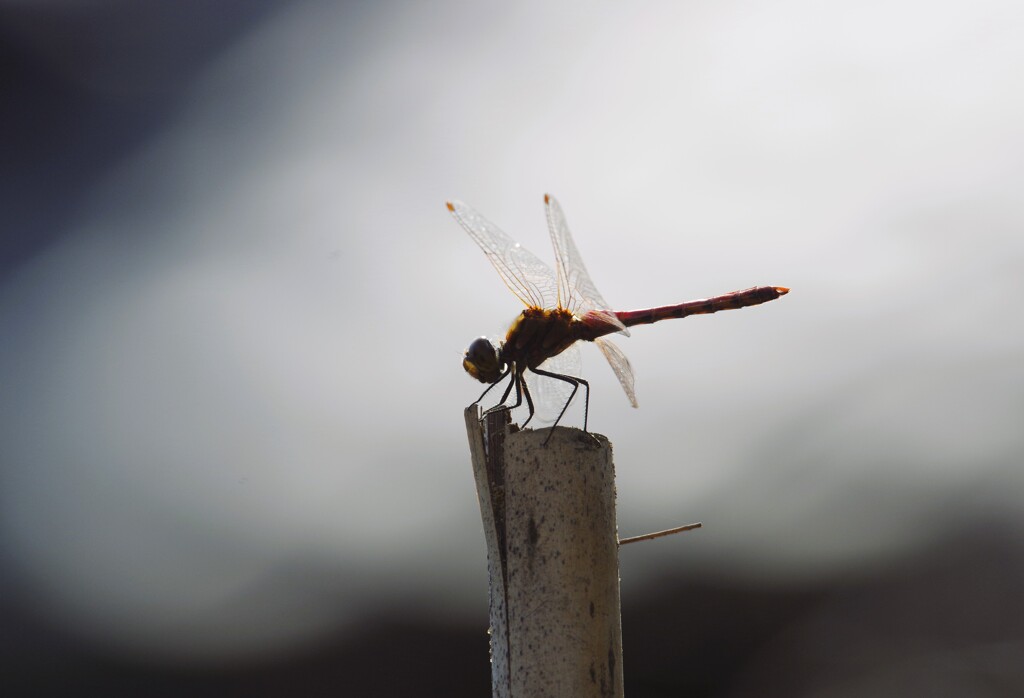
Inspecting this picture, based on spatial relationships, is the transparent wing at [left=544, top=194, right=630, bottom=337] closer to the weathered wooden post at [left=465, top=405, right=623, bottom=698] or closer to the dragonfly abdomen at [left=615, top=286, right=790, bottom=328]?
the dragonfly abdomen at [left=615, top=286, right=790, bottom=328]

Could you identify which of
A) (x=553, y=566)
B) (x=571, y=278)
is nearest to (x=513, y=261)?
(x=571, y=278)

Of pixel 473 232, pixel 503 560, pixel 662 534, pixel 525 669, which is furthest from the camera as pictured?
pixel 473 232

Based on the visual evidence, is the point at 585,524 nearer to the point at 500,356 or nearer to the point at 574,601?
the point at 574,601

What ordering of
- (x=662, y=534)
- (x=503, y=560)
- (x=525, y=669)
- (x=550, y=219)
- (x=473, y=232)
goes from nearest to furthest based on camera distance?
(x=525, y=669)
(x=503, y=560)
(x=662, y=534)
(x=550, y=219)
(x=473, y=232)

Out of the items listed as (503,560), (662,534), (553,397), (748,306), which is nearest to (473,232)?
(553,397)

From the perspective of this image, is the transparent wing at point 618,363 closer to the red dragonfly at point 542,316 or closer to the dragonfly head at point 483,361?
the red dragonfly at point 542,316

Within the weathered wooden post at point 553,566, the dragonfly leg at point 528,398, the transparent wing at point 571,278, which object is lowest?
the weathered wooden post at point 553,566

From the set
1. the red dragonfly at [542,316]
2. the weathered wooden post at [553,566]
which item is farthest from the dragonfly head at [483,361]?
the weathered wooden post at [553,566]
